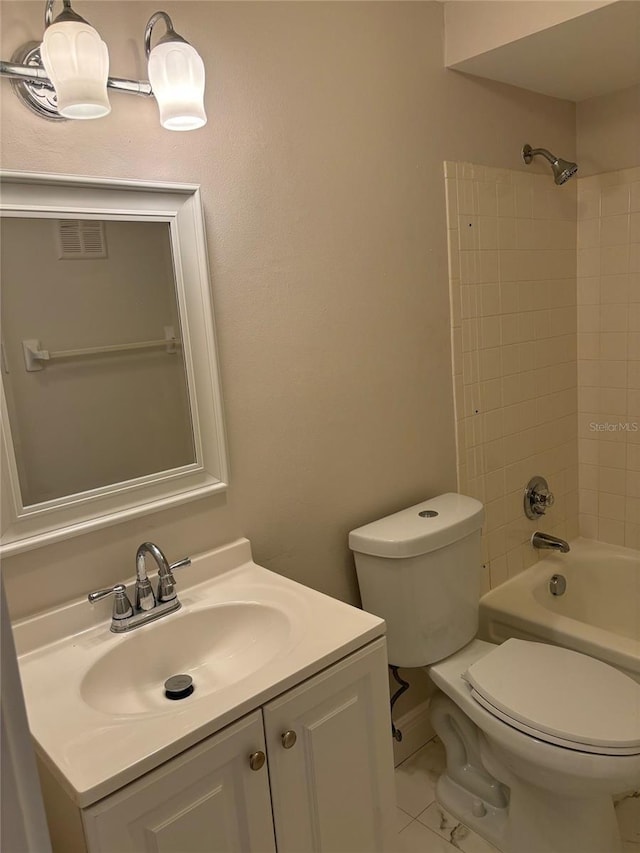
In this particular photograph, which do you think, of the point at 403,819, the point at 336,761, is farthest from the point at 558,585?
the point at 336,761

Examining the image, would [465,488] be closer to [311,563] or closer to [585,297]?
[311,563]

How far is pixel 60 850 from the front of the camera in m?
1.10

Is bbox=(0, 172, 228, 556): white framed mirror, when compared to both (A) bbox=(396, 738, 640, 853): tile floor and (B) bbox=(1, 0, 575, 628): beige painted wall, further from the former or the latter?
(A) bbox=(396, 738, 640, 853): tile floor

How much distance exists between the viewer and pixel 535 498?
2549mm

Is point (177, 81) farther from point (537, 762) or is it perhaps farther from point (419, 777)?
point (419, 777)

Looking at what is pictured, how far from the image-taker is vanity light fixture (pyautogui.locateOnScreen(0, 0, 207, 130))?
114 centimetres

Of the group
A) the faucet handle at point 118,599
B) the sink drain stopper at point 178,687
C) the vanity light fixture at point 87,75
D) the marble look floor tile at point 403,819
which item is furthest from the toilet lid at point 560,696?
the vanity light fixture at point 87,75

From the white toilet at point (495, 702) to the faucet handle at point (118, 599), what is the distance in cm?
69

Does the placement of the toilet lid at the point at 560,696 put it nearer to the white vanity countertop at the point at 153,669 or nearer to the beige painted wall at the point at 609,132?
the white vanity countertop at the point at 153,669

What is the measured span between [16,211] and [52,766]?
0.97 metres

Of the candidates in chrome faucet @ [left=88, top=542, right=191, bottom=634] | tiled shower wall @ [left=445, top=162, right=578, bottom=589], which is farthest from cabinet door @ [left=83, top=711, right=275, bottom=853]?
tiled shower wall @ [left=445, top=162, right=578, bottom=589]

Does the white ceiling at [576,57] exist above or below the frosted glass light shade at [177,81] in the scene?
above

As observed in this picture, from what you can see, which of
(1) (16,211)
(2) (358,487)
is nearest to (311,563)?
(2) (358,487)

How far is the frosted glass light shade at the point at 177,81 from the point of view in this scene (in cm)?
127
